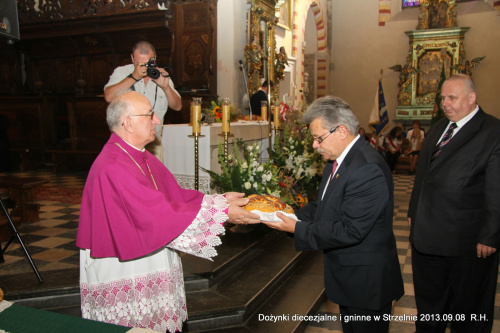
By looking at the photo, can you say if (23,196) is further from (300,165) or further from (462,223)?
(462,223)

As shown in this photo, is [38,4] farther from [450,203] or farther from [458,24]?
[458,24]

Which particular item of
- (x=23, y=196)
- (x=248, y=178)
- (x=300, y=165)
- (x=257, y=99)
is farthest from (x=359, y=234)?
(x=257, y=99)

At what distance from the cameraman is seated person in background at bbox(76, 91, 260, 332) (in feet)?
3.52

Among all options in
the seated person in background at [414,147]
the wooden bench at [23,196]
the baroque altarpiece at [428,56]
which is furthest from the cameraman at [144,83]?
the baroque altarpiece at [428,56]

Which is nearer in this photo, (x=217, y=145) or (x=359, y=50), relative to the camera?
(x=217, y=145)

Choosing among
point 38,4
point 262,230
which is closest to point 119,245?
point 262,230

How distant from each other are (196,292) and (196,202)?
4.41ft

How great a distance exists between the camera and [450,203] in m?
2.58

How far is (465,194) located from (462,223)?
7.3 inches

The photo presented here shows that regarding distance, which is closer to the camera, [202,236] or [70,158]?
[202,236]

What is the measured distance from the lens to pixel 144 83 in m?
3.61

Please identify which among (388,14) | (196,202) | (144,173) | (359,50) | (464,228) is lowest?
(464,228)

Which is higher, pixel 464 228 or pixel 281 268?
pixel 464 228

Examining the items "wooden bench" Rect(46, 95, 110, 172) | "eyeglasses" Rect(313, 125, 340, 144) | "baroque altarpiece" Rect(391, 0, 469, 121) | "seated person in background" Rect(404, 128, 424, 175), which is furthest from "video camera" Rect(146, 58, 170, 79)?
"baroque altarpiece" Rect(391, 0, 469, 121)
